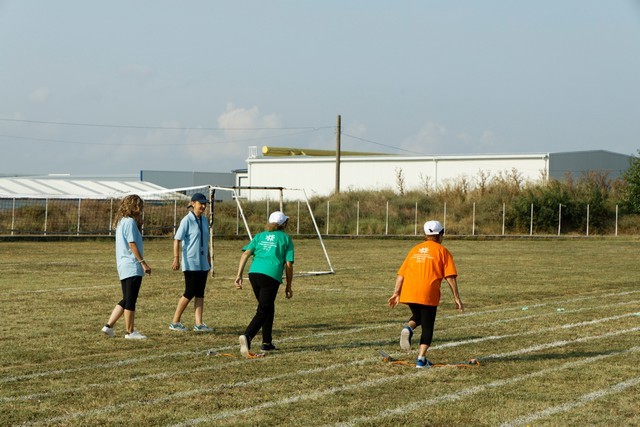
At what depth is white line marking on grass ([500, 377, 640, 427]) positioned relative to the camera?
8070 mm

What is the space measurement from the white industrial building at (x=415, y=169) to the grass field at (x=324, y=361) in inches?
1827

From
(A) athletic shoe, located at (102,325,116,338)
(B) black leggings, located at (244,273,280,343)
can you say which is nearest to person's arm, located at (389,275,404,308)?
(B) black leggings, located at (244,273,280,343)

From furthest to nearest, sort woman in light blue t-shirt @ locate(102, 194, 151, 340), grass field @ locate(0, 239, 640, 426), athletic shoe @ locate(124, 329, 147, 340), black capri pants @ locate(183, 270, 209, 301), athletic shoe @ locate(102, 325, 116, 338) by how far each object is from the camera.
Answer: black capri pants @ locate(183, 270, 209, 301) → athletic shoe @ locate(102, 325, 116, 338) → athletic shoe @ locate(124, 329, 147, 340) → woman in light blue t-shirt @ locate(102, 194, 151, 340) → grass field @ locate(0, 239, 640, 426)

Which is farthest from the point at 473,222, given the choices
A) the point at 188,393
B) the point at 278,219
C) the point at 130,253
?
the point at 188,393

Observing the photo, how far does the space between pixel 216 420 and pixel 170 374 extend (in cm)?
232

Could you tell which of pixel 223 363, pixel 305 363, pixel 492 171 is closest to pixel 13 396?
pixel 223 363

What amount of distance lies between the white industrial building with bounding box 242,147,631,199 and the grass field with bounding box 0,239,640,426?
1827 inches

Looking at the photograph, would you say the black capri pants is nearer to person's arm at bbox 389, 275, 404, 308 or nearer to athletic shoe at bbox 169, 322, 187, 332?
athletic shoe at bbox 169, 322, 187, 332

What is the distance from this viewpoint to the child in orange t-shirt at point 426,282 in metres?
10.6

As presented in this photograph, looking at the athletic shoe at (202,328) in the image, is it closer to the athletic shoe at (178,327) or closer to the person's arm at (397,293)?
the athletic shoe at (178,327)

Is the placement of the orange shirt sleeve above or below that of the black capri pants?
above

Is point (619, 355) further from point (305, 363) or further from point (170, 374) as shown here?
point (170, 374)

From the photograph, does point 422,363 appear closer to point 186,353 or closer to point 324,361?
point 324,361

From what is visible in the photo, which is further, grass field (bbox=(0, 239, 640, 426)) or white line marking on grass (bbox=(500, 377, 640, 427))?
grass field (bbox=(0, 239, 640, 426))
